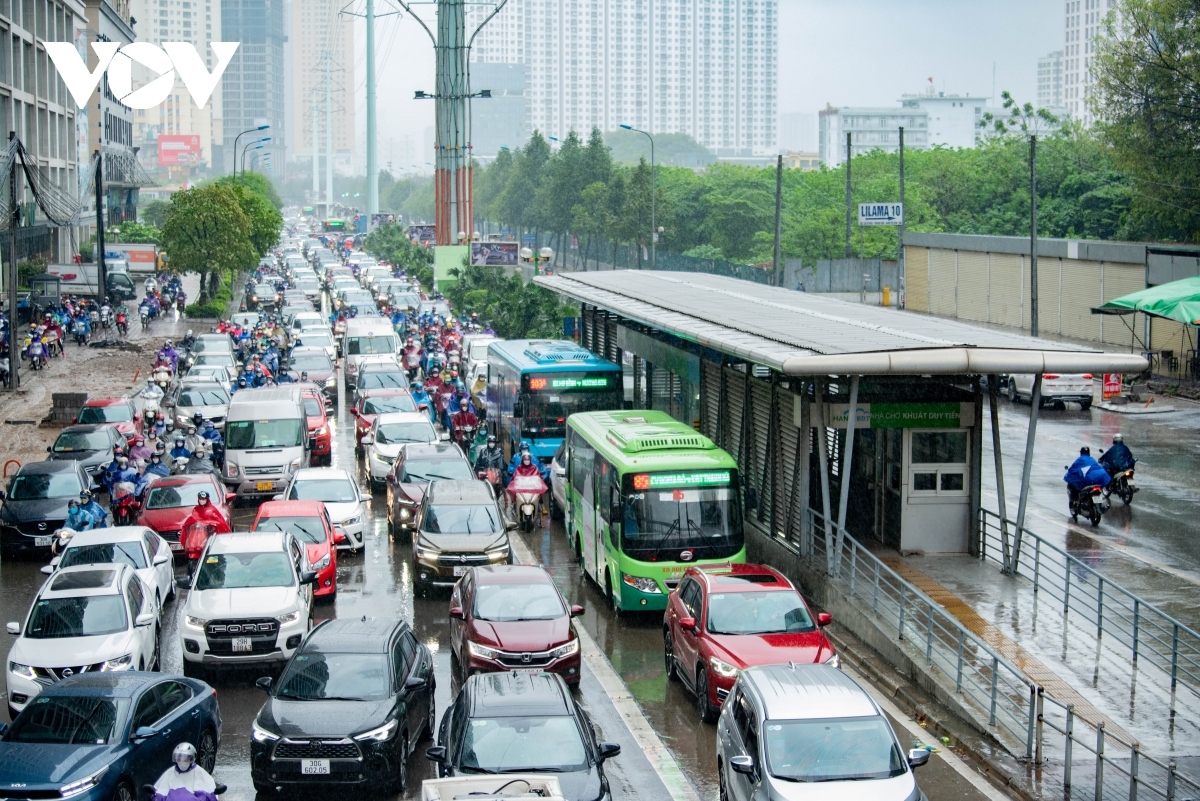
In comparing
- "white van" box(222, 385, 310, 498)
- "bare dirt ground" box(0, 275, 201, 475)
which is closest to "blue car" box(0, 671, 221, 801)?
"white van" box(222, 385, 310, 498)

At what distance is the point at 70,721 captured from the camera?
12.1 meters

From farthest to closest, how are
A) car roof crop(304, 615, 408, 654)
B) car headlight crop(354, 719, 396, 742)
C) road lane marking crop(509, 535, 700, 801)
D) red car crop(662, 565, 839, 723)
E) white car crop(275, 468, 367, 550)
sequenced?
white car crop(275, 468, 367, 550) < red car crop(662, 565, 839, 723) < car roof crop(304, 615, 408, 654) < road lane marking crop(509, 535, 700, 801) < car headlight crop(354, 719, 396, 742)

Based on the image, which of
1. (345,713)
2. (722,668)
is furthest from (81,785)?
(722,668)

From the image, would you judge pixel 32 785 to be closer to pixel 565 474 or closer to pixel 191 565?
pixel 191 565

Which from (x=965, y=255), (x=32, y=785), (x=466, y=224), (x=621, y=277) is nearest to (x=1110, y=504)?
(x=621, y=277)

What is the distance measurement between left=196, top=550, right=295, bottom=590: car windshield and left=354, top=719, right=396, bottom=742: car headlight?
5.18 m

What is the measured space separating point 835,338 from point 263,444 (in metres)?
13.6

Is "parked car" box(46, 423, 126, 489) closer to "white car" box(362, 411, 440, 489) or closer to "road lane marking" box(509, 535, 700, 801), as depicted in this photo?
"white car" box(362, 411, 440, 489)

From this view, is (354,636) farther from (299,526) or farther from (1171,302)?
(1171,302)

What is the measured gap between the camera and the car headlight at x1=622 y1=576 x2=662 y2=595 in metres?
19.0

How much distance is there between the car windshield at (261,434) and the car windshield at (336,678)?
1573cm

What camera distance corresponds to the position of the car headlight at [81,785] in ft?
36.5

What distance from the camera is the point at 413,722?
44.5ft

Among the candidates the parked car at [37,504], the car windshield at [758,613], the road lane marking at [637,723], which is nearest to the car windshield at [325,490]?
the parked car at [37,504]
